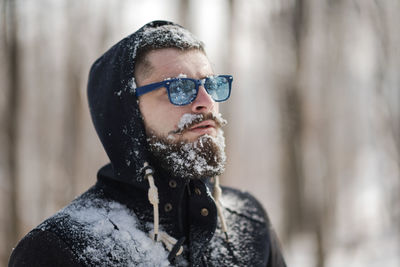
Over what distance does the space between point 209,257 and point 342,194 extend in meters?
7.66

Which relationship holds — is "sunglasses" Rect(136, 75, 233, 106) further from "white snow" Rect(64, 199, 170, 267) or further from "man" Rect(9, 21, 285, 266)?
"white snow" Rect(64, 199, 170, 267)

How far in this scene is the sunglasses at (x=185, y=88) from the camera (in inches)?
65.4

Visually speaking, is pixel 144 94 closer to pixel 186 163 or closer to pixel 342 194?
pixel 186 163

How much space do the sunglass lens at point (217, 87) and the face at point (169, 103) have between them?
0.12 ft

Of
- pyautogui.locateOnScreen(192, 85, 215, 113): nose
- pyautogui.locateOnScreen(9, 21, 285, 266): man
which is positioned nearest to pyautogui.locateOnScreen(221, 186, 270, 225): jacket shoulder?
pyautogui.locateOnScreen(9, 21, 285, 266): man

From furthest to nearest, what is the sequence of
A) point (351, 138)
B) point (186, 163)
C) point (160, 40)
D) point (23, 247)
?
point (351, 138), point (160, 40), point (186, 163), point (23, 247)

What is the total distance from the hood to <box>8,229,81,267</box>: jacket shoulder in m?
0.42

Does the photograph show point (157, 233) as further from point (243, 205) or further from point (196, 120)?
point (243, 205)

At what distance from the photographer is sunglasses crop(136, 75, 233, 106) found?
1661mm

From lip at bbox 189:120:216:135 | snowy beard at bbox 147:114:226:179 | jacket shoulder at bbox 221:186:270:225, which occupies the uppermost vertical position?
lip at bbox 189:120:216:135

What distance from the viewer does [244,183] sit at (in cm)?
1230

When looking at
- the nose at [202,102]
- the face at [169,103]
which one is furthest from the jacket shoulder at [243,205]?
the nose at [202,102]

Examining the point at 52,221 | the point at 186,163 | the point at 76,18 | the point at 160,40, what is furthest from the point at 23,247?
the point at 76,18

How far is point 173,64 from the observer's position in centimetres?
175
